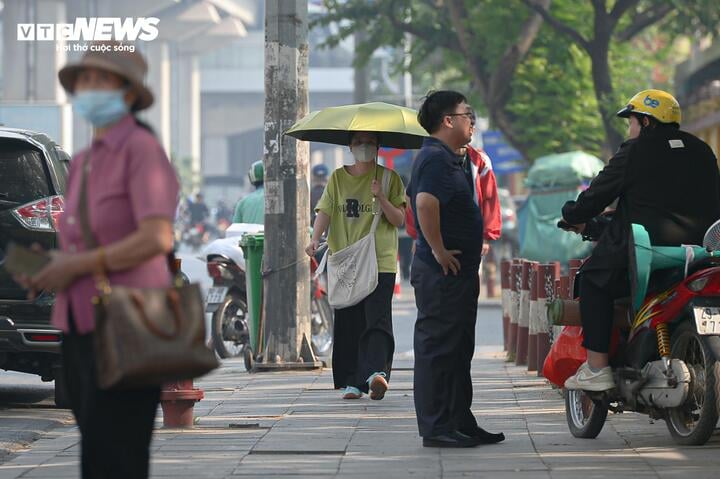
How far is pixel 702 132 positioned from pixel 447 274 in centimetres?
3413

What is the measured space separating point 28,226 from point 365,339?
7.53 ft

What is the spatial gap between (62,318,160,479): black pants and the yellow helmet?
3.86m

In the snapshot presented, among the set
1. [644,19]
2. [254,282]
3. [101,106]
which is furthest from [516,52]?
[101,106]

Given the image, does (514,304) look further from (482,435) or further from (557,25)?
(557,25)

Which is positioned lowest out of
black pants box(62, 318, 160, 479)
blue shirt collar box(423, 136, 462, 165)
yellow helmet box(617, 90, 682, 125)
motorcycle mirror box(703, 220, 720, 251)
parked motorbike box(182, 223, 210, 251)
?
parked motorbike box(182, 223, 210, 251)

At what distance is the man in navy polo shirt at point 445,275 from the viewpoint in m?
8.70

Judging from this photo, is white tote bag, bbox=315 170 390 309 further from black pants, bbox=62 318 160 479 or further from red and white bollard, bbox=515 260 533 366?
black pants, bbox=62 318 160 479

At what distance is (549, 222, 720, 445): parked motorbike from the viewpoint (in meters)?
8.12

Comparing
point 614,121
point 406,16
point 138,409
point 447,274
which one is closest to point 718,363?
point 447,274

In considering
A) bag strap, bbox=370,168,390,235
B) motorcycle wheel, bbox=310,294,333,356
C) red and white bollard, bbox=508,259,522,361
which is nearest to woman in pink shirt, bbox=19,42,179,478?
bag strap, bbox=370,168,390,235

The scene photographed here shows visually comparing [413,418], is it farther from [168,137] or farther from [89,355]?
[168,137]

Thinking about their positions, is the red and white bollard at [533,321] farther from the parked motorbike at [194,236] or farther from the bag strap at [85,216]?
the parked motorbike at [194,236]

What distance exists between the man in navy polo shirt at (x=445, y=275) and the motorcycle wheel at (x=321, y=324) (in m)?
6.92

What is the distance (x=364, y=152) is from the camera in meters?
11.7
